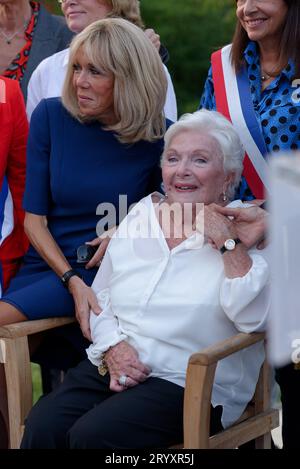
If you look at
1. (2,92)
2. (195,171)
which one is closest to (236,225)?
(195,171)

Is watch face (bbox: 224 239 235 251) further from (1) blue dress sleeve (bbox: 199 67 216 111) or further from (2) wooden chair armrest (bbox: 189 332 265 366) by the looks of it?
(1) blue dress sleeve (bbox: 199 67 216 111)

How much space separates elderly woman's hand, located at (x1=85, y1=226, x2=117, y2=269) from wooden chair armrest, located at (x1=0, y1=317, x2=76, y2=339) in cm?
24

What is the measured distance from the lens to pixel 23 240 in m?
4.00

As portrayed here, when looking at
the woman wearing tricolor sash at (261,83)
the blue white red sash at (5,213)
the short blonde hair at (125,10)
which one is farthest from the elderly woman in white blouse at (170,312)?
the short blonde hair at (125,10)

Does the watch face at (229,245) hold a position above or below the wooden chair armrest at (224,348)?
above

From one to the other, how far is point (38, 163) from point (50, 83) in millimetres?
563

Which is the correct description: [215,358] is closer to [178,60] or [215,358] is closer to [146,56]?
[146,56]

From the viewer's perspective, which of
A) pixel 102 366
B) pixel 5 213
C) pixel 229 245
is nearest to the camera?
pixel 229 245

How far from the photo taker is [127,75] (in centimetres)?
366

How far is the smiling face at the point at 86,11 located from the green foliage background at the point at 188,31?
7633mm

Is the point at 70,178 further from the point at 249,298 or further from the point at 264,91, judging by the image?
the point at 249,298

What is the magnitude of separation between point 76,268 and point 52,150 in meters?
0.47

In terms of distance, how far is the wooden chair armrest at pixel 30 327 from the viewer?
3.55 meters

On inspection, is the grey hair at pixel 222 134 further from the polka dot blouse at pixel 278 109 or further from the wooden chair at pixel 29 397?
the wooden chair at pixel 29 397
